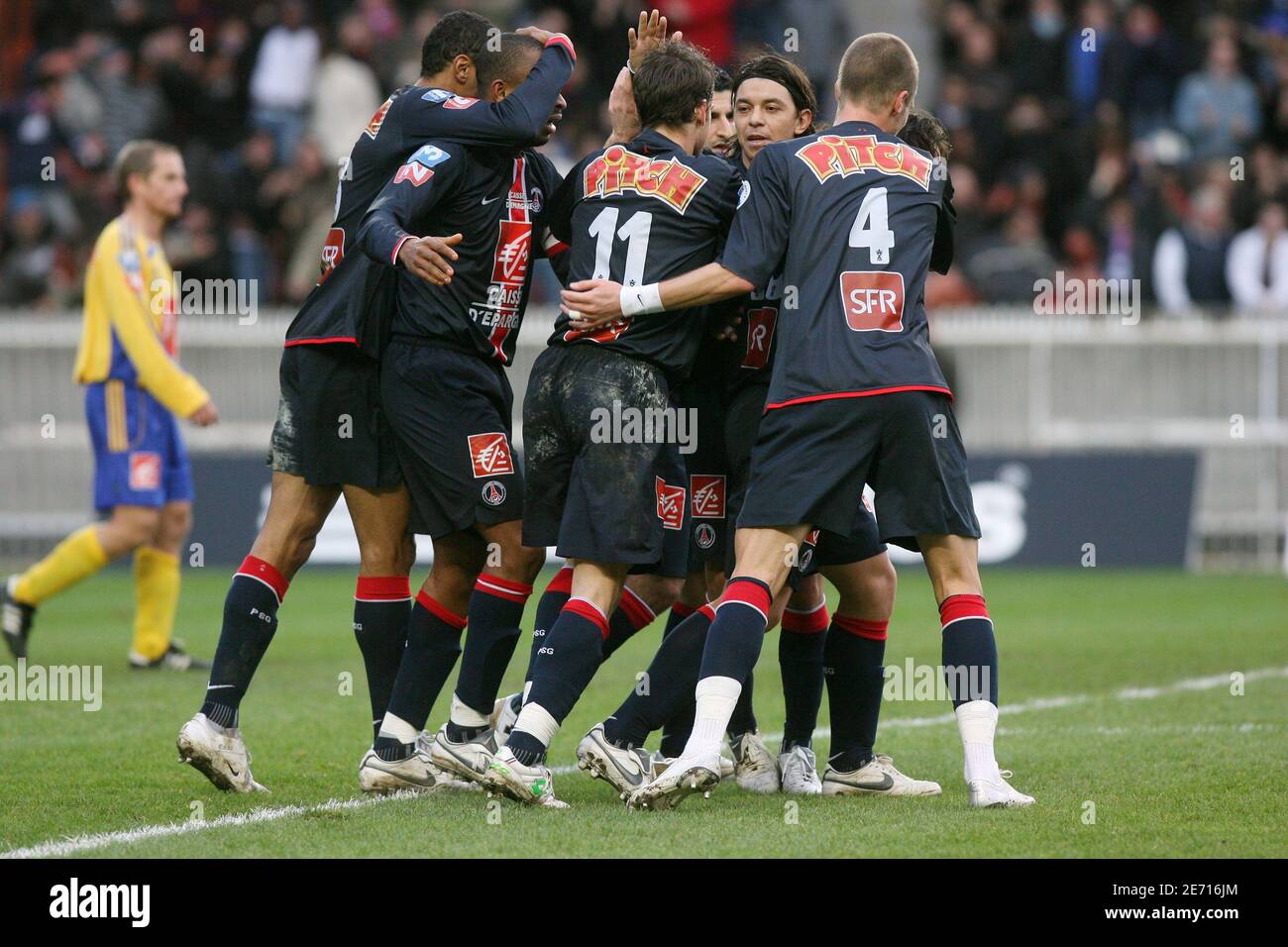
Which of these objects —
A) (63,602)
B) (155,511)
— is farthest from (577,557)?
(63,602)

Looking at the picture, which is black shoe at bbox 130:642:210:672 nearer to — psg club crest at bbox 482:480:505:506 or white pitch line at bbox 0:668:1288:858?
white pitch line at bbox 0:668:1288:858

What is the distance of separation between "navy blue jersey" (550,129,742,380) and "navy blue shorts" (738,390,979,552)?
0.59 m

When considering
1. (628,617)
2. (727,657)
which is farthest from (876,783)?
(628,617)

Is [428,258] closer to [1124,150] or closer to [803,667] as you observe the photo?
[803,667]

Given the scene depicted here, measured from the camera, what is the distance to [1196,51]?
1952cm

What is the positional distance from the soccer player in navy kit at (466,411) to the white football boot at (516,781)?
0.43 m

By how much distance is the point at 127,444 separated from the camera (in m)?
9.73

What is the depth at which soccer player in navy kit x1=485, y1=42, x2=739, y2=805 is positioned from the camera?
5.71 m

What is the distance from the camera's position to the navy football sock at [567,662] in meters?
5.67

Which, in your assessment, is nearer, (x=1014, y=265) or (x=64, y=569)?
(x=64, y=569)

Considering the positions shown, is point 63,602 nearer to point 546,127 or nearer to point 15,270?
point 15,270

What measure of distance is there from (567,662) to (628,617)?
69cm

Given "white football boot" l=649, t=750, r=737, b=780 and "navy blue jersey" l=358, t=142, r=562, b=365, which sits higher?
"navy blue jersey" l=358, t=142, r=562, b=365

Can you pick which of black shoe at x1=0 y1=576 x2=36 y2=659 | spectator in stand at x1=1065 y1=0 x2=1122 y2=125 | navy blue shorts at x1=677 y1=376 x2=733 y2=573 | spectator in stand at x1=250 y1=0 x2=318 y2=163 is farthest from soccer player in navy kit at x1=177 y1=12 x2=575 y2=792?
spectator in stand at x1=1065 y1=0 x2=1122 y2=125
